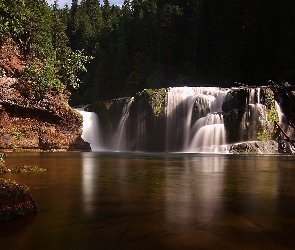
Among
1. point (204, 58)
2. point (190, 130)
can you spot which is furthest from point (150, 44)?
point (190, 130)

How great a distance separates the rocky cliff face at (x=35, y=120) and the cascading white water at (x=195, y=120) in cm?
1004

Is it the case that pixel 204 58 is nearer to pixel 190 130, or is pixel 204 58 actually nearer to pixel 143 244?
pixel 190 130

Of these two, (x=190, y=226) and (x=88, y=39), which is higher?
(x=88, y=39)

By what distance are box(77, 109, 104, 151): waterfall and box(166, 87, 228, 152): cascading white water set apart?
11.0m

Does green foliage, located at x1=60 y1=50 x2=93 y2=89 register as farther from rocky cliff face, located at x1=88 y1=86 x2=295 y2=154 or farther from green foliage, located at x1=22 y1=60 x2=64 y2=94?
green foliage, located at x1=22 y1=60 x2=64 y2=94

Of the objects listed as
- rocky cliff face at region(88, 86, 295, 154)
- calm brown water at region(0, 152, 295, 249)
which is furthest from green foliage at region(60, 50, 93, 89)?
calm brown water at region(0, 152, 295, 249)

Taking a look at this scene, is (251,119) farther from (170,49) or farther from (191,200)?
(170,49)

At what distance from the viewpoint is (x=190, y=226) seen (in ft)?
14.0

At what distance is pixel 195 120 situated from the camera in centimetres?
3347

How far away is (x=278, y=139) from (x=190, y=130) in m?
8.68

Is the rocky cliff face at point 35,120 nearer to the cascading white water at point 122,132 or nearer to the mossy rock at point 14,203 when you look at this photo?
the cascading white water at point 122,132

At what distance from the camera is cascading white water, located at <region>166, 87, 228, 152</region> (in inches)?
1214

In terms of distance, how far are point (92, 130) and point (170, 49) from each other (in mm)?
24461

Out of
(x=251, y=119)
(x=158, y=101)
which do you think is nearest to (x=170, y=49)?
(x=158, y=101)
